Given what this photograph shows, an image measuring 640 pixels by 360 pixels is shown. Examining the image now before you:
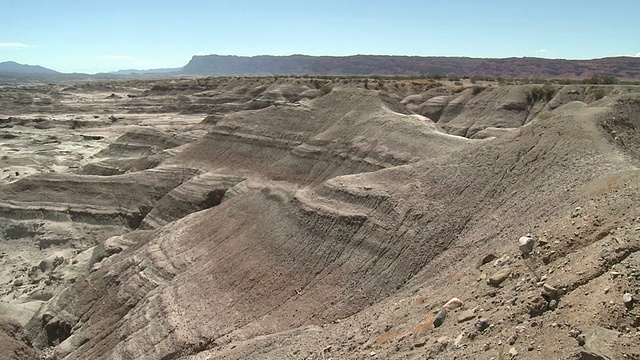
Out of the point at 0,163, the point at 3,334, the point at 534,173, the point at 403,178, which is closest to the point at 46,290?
the point at 3,334

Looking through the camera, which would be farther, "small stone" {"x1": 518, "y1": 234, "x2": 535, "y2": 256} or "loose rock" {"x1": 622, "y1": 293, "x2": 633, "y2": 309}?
"small stone" {"x1": 518, "y1": 234, "x2": 535, "y2": 256}

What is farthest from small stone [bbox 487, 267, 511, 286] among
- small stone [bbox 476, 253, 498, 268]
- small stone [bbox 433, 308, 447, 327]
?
small stone [bbox 476, 253, 498, 268]

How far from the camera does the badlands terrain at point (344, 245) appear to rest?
Answer: 9555 mm

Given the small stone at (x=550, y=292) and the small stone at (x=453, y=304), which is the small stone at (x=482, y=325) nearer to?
the small stone at (x=550, y=292)

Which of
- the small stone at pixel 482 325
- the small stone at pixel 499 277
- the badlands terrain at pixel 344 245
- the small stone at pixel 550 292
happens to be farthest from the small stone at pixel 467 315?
the small stone at pixel 550 292

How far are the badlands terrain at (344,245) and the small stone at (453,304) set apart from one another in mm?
38

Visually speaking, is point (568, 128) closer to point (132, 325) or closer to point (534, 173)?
point (534, 173)

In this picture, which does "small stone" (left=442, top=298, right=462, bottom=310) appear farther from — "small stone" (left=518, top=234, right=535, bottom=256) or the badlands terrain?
"small stone" (left=518, top=234, right=535, bottom=256)

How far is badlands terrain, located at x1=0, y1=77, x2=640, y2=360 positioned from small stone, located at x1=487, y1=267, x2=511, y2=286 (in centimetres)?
5

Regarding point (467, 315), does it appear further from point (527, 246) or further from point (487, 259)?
point (487, 259)

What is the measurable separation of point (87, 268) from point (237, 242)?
9.62 meters

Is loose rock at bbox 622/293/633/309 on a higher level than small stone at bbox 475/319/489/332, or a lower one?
higher

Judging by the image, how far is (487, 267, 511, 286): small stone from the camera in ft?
35.7

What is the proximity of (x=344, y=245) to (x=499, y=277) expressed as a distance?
7.52 meters
